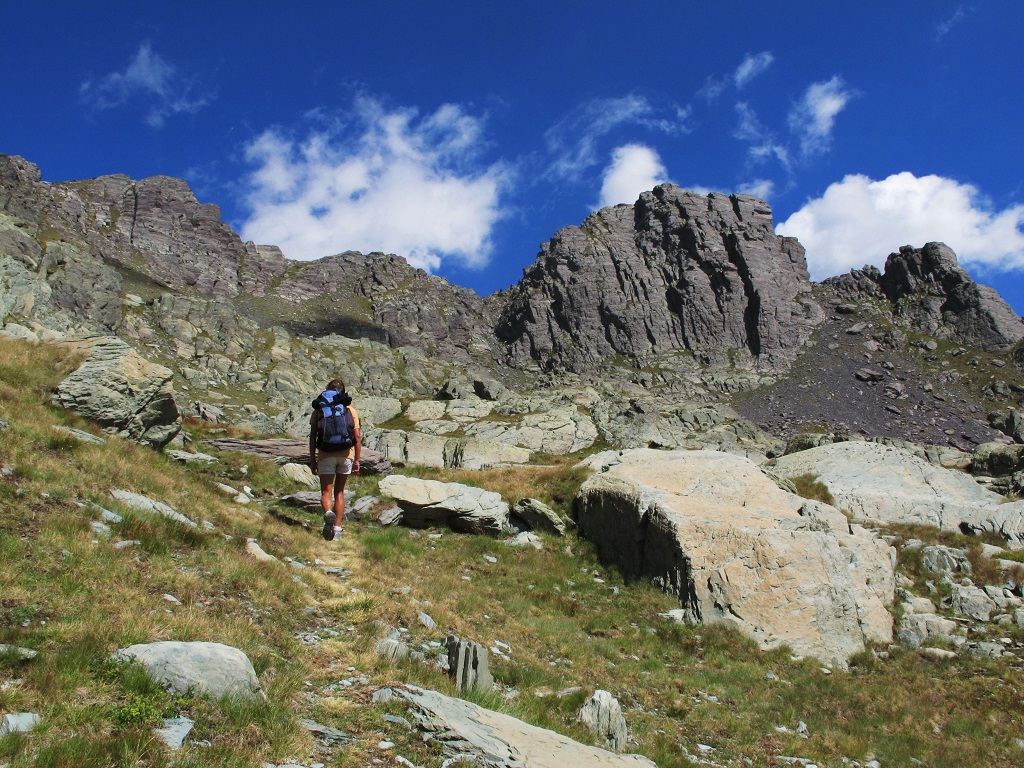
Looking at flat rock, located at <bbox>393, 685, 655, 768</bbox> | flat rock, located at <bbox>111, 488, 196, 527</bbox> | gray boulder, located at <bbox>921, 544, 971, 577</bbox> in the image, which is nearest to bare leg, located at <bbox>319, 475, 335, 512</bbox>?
flat rock, located at <bbox>111, 488, 196, 527</bbox>

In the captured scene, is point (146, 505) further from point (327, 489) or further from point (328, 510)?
point (328, 510)

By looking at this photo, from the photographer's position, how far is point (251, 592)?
312 inches

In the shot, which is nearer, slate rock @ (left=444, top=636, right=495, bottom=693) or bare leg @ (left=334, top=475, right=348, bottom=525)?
slate rock @ (left=444, top=636, right=495, bottom=693)

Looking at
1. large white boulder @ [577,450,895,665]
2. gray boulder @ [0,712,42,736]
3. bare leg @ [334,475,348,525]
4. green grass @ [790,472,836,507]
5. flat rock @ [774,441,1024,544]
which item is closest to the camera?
gray boulder @ [0,712,42,736]

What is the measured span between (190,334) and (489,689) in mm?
150689

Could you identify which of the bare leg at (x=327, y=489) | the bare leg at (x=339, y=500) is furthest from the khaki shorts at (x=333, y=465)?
the bare leg at (x=339, y=500)

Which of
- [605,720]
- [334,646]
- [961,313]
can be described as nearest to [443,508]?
[334,646]

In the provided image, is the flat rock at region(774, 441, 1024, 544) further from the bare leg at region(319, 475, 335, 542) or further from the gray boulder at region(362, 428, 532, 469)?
the gray boulder at region(362, 428, 532, 469)

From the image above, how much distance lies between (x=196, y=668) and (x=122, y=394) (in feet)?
43.2

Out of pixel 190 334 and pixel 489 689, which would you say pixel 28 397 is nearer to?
pixel 489 689

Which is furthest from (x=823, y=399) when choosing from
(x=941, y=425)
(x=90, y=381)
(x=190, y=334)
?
(x=90, y=381)

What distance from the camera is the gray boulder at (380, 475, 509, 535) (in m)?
19.0

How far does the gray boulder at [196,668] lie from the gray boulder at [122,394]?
482 inches

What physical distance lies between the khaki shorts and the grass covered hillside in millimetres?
1504
